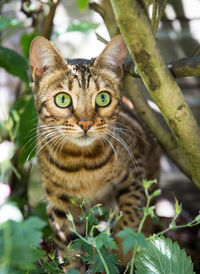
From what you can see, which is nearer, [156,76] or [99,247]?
[99,247]

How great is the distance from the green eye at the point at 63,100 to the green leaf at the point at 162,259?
2.65ft

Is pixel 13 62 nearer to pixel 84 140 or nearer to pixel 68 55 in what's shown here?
pixel 84 140

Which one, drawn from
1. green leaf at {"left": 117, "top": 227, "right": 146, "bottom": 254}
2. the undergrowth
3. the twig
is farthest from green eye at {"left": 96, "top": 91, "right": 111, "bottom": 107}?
green leaf at {"left": 117, "top": 227, "right": 146, "bottom": 254}

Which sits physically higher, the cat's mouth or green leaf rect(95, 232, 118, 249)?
the cat's mouth

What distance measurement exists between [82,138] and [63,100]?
0.22m

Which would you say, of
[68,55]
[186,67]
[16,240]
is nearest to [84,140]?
[186,67]

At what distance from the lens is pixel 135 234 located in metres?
1.11

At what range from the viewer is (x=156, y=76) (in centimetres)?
160

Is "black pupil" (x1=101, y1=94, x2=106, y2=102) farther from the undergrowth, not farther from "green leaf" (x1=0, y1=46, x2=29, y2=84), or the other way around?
the undergrowth

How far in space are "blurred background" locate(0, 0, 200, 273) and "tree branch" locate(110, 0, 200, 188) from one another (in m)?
0.82

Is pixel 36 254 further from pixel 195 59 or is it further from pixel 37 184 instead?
pixel 37 184

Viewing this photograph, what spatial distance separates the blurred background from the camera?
7.68 feet

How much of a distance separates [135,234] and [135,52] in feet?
2.50

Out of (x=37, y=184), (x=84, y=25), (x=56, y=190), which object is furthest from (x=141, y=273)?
(x=37, y=184)
